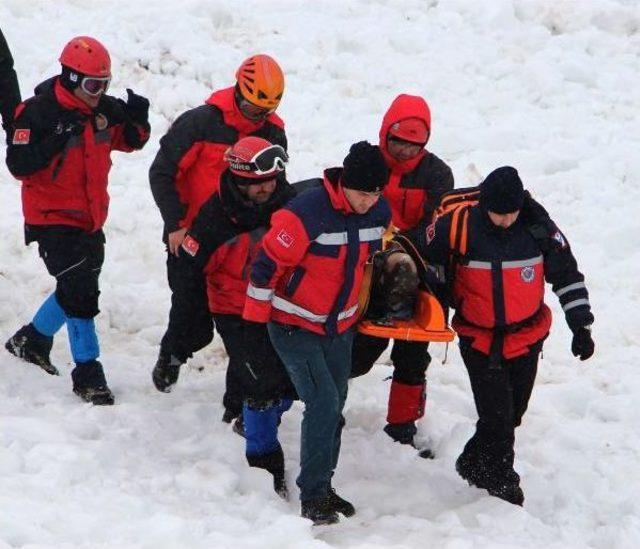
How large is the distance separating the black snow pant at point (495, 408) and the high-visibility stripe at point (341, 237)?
3.66 feet

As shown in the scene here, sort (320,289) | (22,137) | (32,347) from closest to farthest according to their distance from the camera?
1. (320,289)
2. (22,137)
3. (32,347)

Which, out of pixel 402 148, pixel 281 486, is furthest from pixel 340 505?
pixel 402 148

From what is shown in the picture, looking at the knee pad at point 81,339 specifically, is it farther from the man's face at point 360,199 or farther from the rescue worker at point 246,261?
the man's face at point 360,199

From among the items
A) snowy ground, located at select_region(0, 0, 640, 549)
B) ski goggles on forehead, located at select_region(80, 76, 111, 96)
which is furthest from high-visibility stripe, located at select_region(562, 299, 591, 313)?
ski goggles on forehead, located at select_region(80, 76, 111, 96)

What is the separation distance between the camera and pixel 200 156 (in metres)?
6.45

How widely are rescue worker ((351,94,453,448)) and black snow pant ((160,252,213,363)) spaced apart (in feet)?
3.40

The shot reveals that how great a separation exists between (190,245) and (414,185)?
1.54 metres

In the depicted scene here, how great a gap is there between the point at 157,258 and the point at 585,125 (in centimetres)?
522

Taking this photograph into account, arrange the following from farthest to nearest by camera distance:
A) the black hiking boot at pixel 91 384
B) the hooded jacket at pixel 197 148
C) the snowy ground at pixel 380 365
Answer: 1. the black hiking boot at pixel 91 384
2. the hooded jacket at pixel 197 148
3. the snowy ground at pixel 380 365

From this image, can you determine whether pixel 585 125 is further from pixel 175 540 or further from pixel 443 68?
Result: pixel 175 540

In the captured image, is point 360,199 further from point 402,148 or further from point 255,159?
point 402,148

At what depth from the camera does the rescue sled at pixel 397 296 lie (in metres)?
5.60

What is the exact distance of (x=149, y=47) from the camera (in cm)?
1141

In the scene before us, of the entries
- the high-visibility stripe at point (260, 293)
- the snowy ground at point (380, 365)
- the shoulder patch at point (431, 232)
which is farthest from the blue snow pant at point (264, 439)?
the shoulder patch at point (431, 232)
